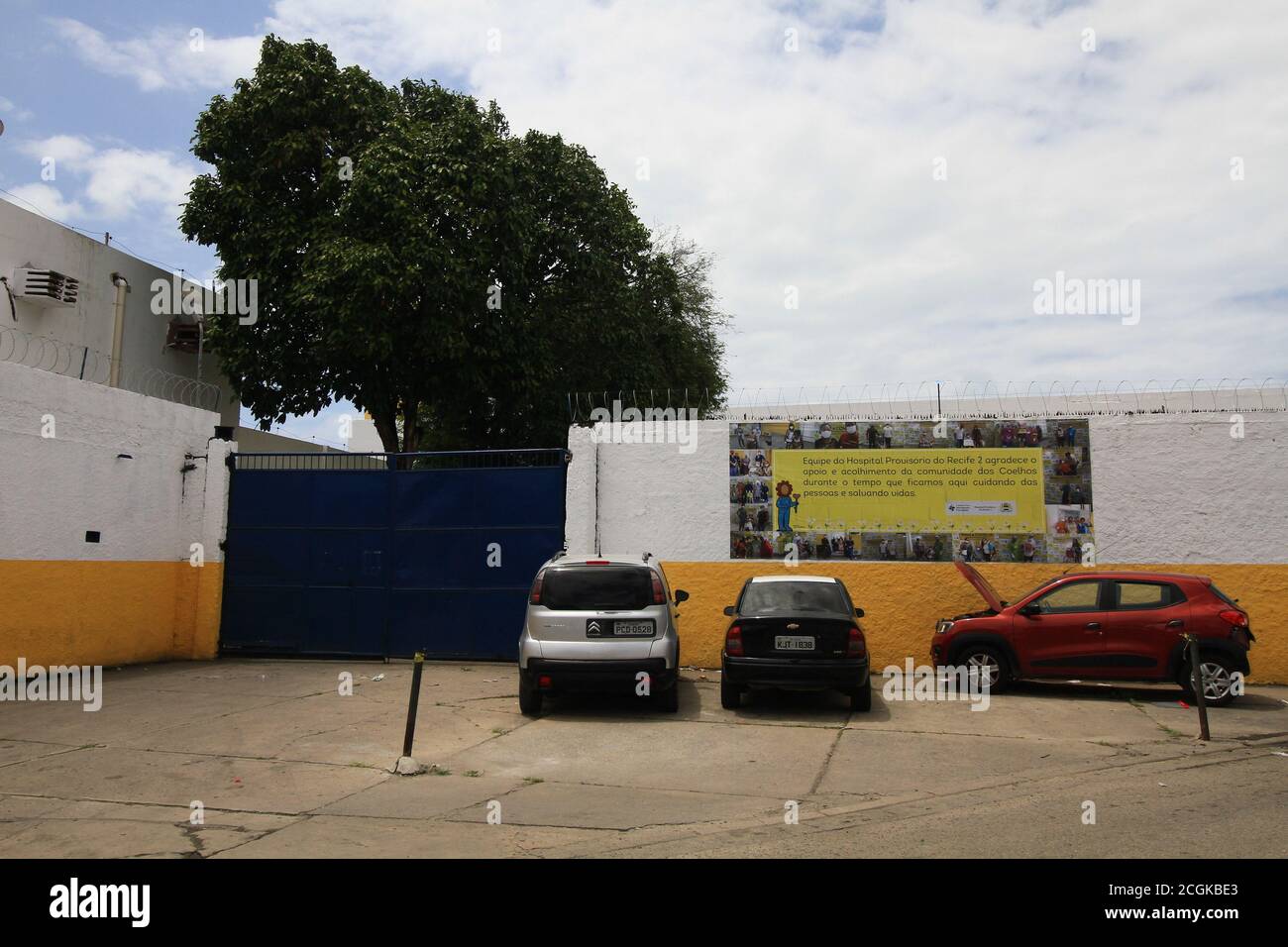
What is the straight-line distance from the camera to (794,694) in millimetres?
11406

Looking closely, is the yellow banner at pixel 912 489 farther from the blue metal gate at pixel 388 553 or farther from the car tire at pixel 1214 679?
the blue metal gate at pixel 388 553

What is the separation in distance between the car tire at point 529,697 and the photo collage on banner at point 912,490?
446cm

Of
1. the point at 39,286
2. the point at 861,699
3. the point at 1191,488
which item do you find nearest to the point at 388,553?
the point at 861,699

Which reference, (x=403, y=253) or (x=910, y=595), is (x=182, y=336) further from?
(x=910, y=595)

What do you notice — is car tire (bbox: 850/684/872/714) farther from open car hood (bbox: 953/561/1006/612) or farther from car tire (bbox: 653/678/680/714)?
open car hood (bbox: 953/561/1006/612)

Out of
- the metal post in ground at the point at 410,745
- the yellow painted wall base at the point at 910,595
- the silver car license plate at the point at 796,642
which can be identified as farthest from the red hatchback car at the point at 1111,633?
the metal post in ground at the point at 410,745

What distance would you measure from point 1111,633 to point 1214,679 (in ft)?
3.83

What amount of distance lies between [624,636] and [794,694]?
294cm

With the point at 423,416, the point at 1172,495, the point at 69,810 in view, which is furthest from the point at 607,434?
the point at 423,416

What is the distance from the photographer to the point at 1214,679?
10.5m

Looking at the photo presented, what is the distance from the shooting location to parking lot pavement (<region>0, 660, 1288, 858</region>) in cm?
570

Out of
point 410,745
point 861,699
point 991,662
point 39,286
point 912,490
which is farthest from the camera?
point 39,286

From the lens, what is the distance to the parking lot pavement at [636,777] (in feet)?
18.7
